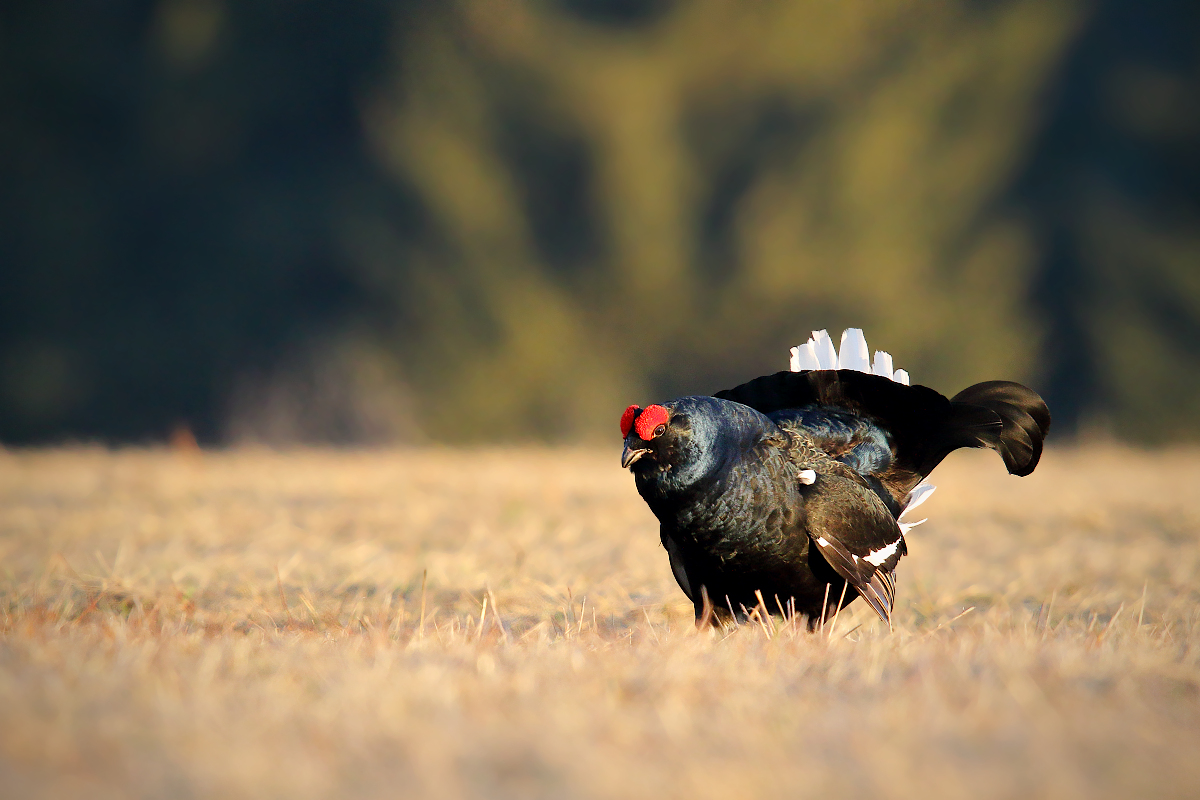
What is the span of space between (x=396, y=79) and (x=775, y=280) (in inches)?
236

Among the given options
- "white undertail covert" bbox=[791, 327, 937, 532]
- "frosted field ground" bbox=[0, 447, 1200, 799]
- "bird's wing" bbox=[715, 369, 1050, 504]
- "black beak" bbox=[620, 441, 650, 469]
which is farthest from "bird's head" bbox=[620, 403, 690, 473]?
"white undertail covert" bbox=[791, 327, 937, 532]

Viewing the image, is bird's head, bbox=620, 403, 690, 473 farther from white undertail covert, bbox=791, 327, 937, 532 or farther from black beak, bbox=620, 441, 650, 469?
white undertail covert, bbox=791, 327, 937, 532

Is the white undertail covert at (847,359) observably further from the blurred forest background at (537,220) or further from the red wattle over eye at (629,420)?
the blurred forest background at (537,220)

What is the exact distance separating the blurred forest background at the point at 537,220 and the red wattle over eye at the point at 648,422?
10384 millimetres

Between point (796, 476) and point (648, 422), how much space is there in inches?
21.0

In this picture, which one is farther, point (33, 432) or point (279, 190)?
point (279, 190)

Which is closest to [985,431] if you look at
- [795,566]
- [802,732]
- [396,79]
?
[795,566]

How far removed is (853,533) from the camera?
303 centimetres

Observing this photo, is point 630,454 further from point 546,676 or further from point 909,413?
point 909,413

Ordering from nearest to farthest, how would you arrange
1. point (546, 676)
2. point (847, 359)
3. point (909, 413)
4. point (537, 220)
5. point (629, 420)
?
point (546, 676)
point (629, 420)
point (909, 413)
point (847, 359)
point (537, 220)

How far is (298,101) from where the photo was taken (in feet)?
51.8

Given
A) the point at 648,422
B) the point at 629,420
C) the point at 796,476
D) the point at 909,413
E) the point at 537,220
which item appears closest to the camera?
the point at 648,422

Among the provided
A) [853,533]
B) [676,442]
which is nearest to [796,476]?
[853,533]

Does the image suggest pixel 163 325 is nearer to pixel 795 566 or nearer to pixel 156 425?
pixel 156 425
